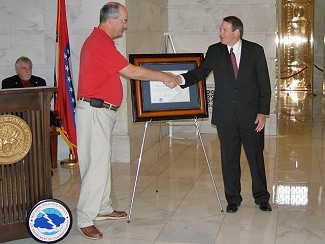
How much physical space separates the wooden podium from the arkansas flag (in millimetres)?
2510

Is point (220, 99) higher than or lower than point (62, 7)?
lower

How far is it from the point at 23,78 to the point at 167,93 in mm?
2391

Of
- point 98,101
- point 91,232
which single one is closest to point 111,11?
point 98,101

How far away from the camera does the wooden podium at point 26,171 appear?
4238 millimetres

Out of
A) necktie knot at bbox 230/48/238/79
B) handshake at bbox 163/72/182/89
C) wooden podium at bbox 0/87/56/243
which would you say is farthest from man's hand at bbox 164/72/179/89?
wooden podium at bbox 0/87/56/243

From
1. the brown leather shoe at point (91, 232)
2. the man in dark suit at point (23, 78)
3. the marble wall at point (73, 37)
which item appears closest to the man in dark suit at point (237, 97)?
the brown leather shoe at point (91, 232)

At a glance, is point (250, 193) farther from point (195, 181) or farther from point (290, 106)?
point (290, 106)

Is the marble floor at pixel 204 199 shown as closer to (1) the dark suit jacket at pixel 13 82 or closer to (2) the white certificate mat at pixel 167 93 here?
(2) the white certificate mat at pixel 167 93

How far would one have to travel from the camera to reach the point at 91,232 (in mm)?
4473

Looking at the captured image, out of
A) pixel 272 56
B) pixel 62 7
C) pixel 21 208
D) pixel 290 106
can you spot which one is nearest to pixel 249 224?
pixel 21 208

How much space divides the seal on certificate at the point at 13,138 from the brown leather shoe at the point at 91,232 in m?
0.79

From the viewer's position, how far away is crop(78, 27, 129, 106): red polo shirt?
4281mm

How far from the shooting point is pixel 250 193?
224 inches

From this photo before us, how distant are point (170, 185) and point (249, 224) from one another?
4.96 ft
